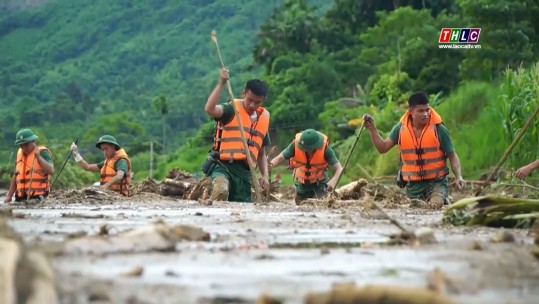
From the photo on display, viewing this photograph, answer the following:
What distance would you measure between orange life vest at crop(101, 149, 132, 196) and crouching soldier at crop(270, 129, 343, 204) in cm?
351

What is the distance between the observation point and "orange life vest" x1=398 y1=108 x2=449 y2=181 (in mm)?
12609

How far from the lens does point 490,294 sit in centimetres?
381

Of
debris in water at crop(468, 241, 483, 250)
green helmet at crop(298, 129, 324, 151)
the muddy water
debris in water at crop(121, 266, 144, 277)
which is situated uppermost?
green helmet at crop(298, 129, 324, 151)

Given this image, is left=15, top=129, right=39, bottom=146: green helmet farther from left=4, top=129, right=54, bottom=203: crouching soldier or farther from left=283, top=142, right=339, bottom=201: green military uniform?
left=283, top=142, right=339, bottom=201: green military uniform

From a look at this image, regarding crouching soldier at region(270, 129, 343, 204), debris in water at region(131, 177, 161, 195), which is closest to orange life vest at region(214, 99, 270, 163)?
crouching soldier at region(270, 129, 343, 204)

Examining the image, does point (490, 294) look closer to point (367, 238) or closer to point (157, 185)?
point (367, 238)

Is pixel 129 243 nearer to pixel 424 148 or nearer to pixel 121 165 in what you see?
pixel 424 148

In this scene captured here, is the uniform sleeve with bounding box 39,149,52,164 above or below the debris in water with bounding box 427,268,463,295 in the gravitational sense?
above

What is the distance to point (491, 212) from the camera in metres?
7.50

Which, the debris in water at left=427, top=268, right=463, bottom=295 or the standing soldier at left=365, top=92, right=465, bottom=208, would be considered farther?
the standing soldier at left=365, top=92, right=465, bottom=208

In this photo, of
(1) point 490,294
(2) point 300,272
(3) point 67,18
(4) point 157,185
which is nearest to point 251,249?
(2) point 300,272

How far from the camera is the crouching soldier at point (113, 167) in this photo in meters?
17.3

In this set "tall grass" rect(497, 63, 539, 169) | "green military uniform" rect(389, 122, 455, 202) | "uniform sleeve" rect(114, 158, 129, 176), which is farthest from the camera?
"uniform sleeve" rect(114, 158, 129, 176)

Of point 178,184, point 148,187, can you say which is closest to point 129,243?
point 178,184
